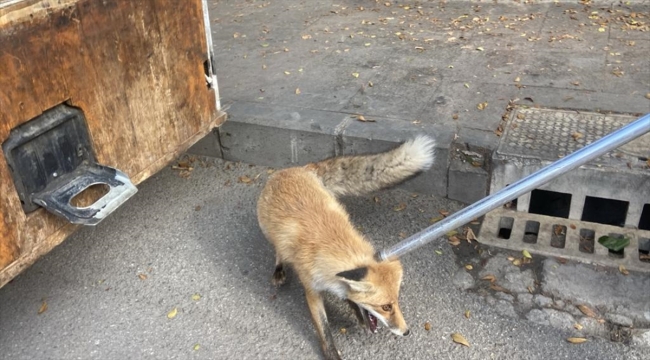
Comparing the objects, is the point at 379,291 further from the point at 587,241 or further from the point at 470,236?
the point at 587,241

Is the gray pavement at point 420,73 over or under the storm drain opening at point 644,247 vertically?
over

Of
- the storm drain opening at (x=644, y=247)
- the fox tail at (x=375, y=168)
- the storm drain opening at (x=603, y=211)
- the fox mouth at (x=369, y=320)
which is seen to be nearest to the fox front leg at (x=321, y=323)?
the fox mouth at (x=369, y=320)

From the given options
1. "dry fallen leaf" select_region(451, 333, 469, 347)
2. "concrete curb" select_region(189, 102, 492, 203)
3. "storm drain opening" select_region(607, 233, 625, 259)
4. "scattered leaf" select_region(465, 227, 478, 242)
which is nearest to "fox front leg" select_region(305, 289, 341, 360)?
"dry fallen leaf" select_region(451, 333, 469, 347)

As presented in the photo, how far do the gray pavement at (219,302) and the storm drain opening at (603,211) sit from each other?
94 cm

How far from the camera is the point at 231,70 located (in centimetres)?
634

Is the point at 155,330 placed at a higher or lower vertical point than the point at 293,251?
lower

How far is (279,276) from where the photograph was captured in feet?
12.2

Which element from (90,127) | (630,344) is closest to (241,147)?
(90,127)

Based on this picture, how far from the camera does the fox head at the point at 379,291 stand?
279 cm

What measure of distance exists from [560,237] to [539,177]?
62.6 inches

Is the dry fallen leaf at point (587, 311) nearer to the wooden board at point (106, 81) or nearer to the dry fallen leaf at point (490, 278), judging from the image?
the dry fallen leaf at point (490, 278)

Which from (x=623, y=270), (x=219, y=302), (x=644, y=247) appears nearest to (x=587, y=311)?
(x=623, y=270)

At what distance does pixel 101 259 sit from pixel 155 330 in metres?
0.93

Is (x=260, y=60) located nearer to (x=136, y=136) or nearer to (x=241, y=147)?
(x=241, y=147)
